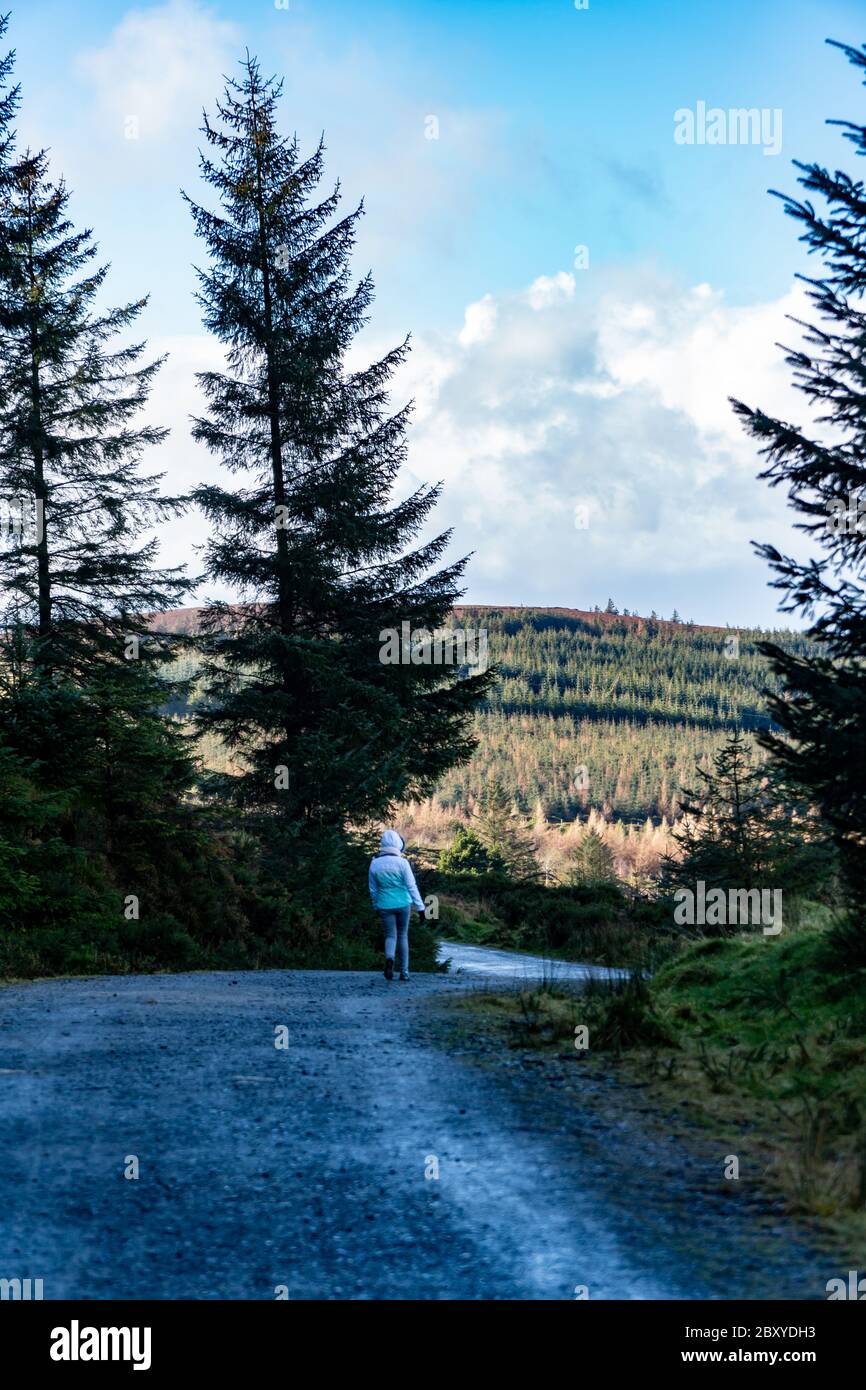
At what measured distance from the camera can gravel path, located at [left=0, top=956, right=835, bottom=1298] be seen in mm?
3670

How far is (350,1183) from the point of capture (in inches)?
182

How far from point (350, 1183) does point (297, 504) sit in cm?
1992

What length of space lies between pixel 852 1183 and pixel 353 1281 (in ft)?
6.94

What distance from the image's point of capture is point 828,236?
745cm

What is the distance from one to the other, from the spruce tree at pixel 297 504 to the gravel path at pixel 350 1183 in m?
15.5
